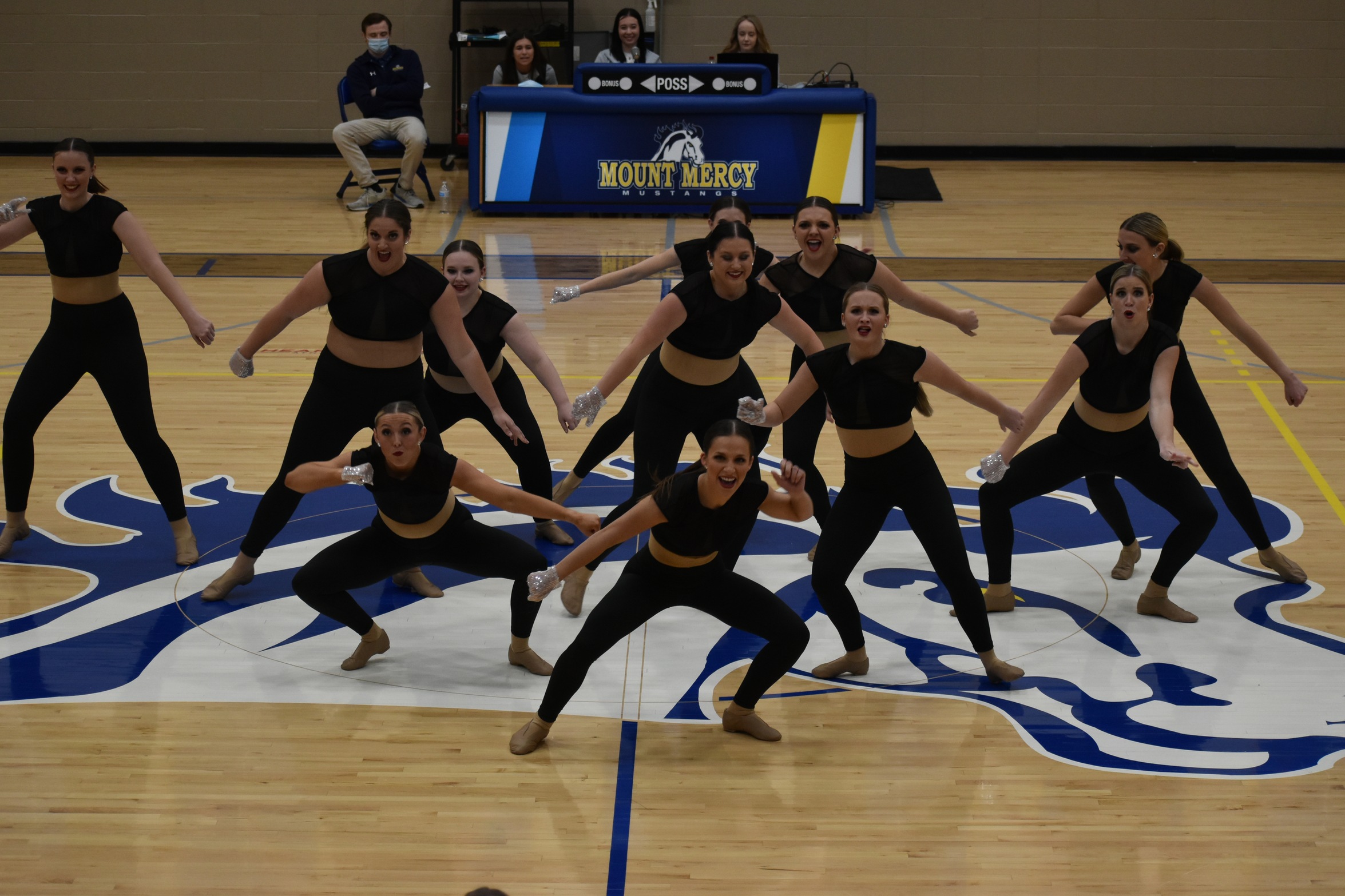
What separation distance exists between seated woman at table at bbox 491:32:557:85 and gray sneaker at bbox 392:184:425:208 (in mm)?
1413

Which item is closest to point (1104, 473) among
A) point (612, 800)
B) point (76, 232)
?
point (612, 800)

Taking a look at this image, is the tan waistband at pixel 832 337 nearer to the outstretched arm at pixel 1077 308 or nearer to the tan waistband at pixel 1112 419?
the outstretched arm at pixel 1077 308

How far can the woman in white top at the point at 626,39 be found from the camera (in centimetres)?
1339

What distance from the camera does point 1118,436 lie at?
5.18m

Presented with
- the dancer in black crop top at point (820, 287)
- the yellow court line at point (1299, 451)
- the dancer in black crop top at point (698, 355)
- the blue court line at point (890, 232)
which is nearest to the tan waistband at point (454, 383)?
the dancer in black crop top at point (698, 355)

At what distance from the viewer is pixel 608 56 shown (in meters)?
13.7

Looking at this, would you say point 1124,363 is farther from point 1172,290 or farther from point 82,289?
point 82,289

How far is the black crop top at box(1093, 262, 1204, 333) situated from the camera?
5.52m

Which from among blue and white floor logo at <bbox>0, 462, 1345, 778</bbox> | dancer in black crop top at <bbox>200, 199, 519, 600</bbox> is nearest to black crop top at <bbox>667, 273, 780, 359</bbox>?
dancer in black crop top at <bbox>200, 199, 519, 600</bbox>

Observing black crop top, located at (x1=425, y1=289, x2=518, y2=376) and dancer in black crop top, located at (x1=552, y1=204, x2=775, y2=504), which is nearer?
dancer in black crop top, located at (x1=552, y1=204, x2=775, y2=504)

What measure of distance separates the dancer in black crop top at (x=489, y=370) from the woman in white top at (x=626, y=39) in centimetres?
826

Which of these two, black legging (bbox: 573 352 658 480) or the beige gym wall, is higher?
the beige gym wall

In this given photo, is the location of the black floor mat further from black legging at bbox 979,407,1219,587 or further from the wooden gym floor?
black legging at bbox 979,407,1219,587

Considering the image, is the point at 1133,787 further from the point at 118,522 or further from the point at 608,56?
the point at 608,56
